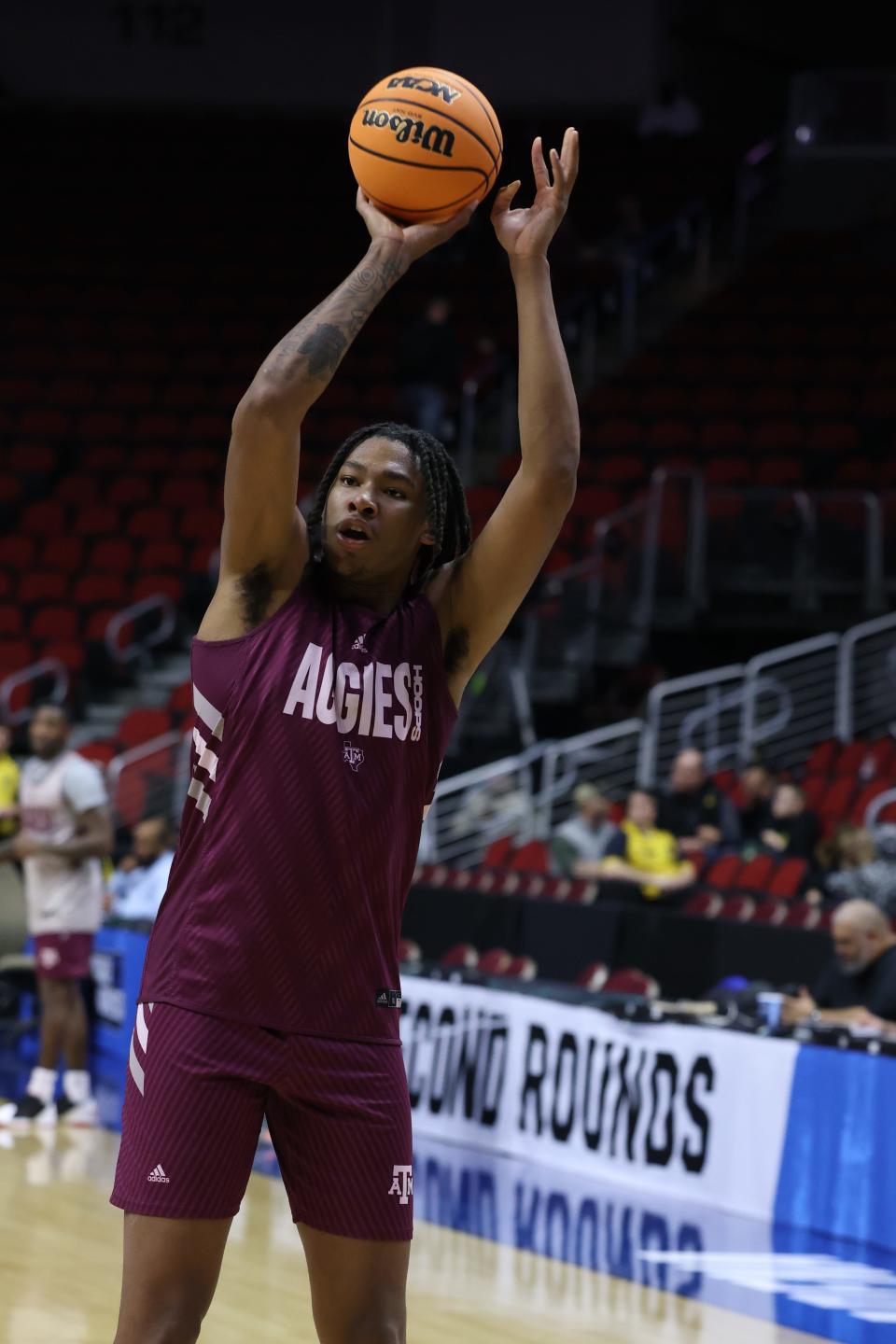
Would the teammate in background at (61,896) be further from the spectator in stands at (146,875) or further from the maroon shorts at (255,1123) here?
the maroon shorts at (255,1123)

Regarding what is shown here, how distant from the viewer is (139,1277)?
9.96 feet

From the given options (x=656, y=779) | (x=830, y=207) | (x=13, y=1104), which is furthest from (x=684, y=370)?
(x=13, y=1104)

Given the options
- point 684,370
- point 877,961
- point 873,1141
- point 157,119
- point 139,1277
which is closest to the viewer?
point 139,1277

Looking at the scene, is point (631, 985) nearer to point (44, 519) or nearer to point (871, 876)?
point (871, 876)

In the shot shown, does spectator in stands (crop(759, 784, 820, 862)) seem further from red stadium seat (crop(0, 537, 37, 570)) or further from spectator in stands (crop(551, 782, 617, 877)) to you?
red stadium seat (crop(0, 537, 37, 570))

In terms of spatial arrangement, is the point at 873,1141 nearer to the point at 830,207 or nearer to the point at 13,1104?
the point at 13,1104

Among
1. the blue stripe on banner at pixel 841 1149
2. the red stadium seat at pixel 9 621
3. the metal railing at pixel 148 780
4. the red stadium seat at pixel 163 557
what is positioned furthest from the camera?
the red stadium seat at pixel 163 557

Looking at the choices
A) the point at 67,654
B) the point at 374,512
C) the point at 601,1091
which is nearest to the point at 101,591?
the point at 67,654

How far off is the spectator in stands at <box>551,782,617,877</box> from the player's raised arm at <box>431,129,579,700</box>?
9.00 m

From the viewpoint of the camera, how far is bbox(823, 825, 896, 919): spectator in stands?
995 cm

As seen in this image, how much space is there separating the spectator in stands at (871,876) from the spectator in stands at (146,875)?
3752mm

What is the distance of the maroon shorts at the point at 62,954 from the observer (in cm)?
973

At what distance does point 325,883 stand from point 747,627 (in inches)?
511

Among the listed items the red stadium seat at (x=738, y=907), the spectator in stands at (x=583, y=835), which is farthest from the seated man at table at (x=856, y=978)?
the spectator in stands at (x=583, y=835)
